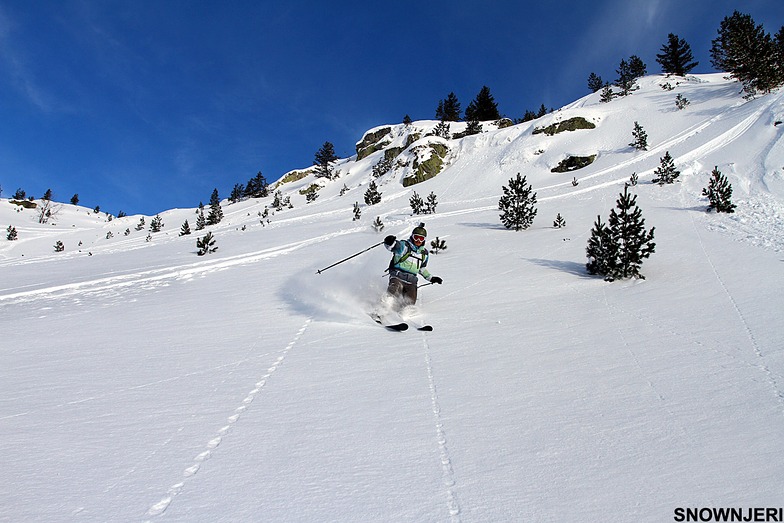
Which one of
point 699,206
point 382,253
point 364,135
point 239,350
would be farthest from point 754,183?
point 364,135

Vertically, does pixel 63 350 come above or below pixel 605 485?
above

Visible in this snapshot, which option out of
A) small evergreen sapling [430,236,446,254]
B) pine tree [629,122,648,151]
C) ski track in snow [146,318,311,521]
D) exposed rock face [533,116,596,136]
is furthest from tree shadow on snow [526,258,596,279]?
exposed rock face [533,116,596,136]

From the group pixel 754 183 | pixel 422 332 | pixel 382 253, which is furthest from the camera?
pixel 754 183

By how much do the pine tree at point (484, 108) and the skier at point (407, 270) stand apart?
54853mm

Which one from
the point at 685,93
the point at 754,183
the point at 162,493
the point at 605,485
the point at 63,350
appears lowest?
the point at 605,485

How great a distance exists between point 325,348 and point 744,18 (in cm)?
4551

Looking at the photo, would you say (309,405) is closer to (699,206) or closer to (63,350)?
(63,350)

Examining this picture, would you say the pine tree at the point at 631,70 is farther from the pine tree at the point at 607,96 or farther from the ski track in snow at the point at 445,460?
the ski track in snow at the point at 445,460

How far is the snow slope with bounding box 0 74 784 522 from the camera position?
76.6 inches

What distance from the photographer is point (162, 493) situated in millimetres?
2004

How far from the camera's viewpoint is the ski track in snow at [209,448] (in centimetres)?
191

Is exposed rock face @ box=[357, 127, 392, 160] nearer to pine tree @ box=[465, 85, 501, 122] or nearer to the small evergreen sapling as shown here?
pine tree @ box=[465, 85, 501, 122]

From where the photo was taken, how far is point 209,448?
8.07ft

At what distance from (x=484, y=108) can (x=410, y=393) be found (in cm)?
6085
